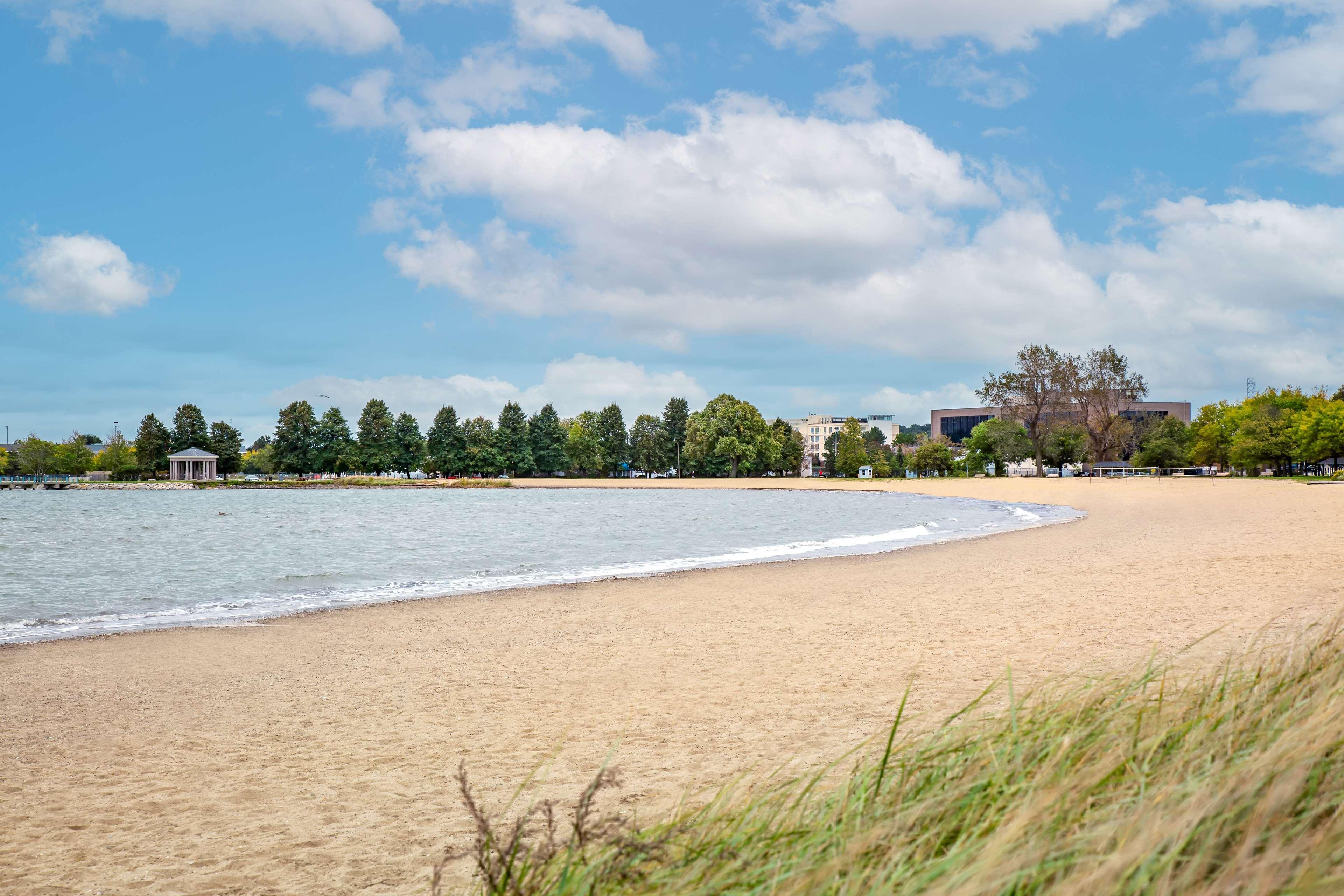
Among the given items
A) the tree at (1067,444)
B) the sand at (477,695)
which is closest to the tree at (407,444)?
the tree at (1067,444)

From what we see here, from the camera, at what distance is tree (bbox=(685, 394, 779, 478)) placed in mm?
119250

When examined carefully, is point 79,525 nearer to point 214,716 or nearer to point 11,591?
point 11,591

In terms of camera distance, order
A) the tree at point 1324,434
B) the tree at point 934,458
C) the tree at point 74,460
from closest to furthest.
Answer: the tree at point 1324,434 → the tree at point 934,458 → the tree at point 74,460

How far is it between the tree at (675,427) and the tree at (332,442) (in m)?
45.3

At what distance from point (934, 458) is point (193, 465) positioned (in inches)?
4015

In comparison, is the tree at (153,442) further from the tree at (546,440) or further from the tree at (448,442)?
the tree at (546,440)

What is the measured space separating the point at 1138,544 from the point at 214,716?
20051 mm

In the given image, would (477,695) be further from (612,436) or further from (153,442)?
(153,442)

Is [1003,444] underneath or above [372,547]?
above

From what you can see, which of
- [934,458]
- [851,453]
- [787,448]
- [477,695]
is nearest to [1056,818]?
[477,695]

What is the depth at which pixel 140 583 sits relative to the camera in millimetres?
18438

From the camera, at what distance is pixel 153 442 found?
5000 inches

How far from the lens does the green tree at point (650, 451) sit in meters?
132

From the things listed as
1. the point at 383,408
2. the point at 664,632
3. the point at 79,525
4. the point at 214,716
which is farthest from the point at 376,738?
the point at 383,408
